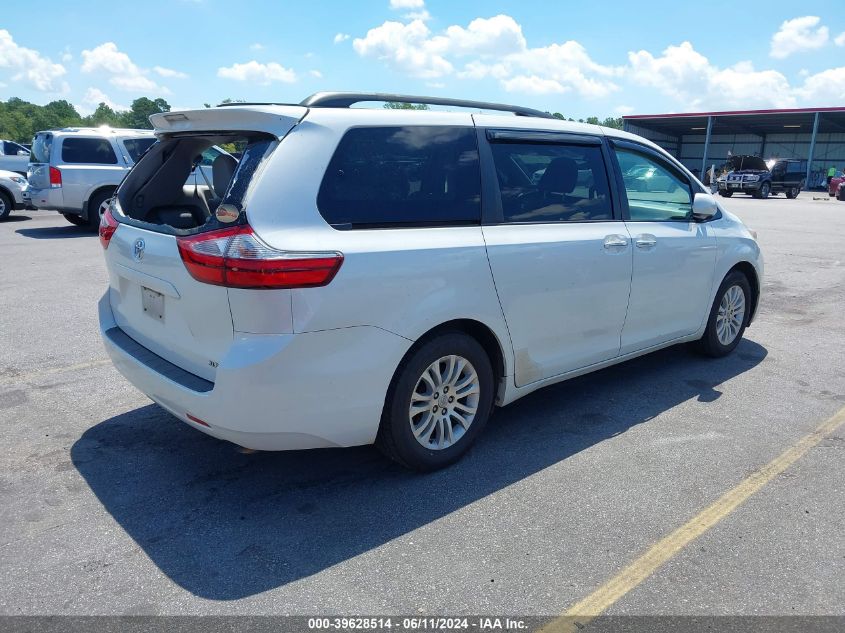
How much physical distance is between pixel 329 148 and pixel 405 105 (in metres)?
0.82

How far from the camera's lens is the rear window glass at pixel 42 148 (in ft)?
41.4

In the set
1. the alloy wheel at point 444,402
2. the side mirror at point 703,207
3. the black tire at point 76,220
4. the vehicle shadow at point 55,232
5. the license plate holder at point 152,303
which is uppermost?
the side mirror at point 703,207

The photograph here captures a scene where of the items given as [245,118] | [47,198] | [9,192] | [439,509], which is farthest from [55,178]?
[439,509]

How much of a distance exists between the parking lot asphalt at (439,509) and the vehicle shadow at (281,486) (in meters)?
0.01

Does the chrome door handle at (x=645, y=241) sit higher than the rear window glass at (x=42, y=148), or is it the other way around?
the rear window glass at (x=42, y=148)

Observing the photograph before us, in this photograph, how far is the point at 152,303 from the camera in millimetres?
3383

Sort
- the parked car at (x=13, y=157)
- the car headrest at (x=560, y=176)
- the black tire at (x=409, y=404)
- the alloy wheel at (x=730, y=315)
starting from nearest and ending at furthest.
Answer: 1. the black tire at (x=409, y=404)
2. the car headrest at (x=560, y=176)
3. the alloy wheel at (x=730, y=315)
4. the parked car at (x=13, y=157)

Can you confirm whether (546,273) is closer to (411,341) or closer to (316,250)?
(411,341)

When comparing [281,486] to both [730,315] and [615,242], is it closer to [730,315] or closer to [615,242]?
[615,242]

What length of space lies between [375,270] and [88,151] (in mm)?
11917

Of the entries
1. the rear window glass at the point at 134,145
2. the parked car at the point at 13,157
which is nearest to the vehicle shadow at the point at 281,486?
the rear window glass at the point at 134,145

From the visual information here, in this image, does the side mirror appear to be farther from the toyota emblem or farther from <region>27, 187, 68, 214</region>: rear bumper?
<region>27, 187, 68, 214</region>: rear bumper

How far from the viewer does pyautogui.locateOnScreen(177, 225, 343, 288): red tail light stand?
2766mm

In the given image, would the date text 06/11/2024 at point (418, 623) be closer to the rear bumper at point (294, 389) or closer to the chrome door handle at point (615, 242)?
the rear bumper at point (294, 389)
